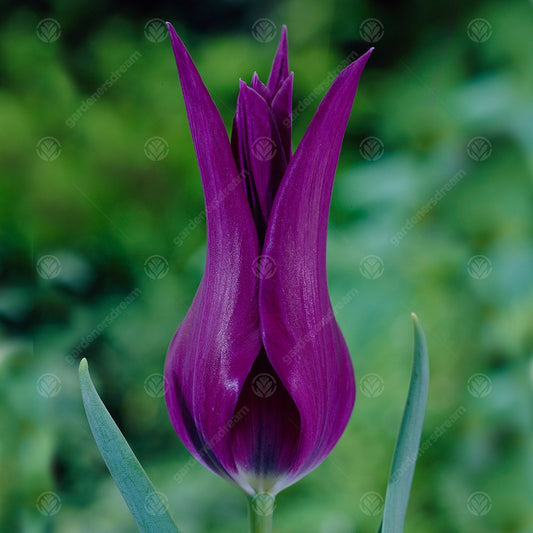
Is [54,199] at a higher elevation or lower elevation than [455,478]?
higher

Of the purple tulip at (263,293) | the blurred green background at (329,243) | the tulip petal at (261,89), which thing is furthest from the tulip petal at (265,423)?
the blurred green background at (329,243)

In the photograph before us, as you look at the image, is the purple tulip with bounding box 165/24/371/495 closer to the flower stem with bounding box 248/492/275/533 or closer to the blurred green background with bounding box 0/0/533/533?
the flower stem with bounding box 248/492/275/533

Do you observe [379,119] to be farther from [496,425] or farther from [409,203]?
[496,425]

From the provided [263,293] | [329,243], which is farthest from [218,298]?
[329,243]

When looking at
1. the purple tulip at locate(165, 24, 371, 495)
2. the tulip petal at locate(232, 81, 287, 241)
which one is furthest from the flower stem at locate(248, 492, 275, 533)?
the tulip petal at locate(232, 81, 287, 241)

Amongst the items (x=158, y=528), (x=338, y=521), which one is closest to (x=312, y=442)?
(x=158, y=528)

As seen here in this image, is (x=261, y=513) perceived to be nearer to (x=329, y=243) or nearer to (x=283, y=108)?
(x=283, y=108)

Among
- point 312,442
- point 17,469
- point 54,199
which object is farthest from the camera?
point 54,199
